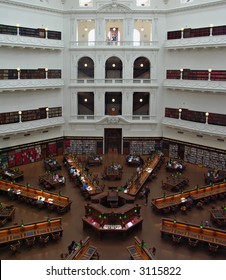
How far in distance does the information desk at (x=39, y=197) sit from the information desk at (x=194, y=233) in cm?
628

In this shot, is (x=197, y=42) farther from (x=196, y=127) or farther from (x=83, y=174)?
(x=83, y=174)

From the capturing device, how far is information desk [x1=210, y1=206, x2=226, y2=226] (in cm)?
1797

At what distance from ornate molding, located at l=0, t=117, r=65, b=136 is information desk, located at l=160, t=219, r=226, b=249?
15.3 metres

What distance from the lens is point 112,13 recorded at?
29516 millimetres

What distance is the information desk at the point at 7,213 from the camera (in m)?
18.1

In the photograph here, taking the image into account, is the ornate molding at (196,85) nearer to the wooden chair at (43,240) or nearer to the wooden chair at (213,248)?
the wooden chair at (213,248)

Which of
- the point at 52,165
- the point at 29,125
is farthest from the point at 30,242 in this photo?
the point at 29,125

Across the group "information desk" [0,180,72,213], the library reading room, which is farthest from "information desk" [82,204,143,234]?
"information desk" [0,180,72,213]

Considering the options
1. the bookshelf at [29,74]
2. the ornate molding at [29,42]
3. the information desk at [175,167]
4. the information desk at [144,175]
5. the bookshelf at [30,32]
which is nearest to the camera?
the information desk at [144,175]

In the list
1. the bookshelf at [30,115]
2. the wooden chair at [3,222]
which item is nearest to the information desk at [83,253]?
the wooden chair at [3,222]

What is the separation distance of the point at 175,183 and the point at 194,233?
699cm

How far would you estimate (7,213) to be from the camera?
18344mm

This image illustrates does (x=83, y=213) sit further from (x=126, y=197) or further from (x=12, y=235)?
(x=12, y=235)

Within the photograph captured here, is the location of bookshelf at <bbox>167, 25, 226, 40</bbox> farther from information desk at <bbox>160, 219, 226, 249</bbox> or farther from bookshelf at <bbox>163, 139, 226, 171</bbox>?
information desk at <bbox>160, 219, 226, 249</bbox>
